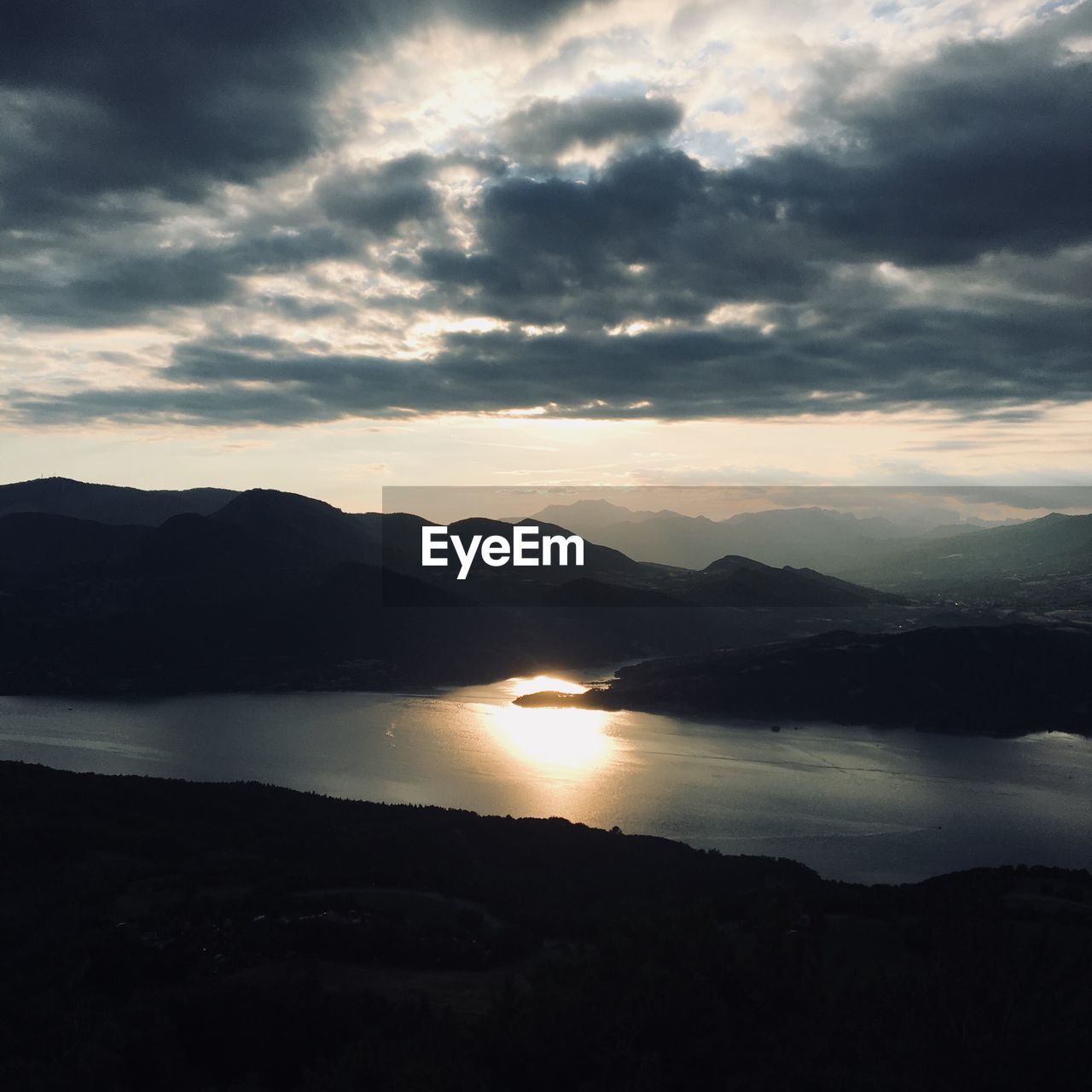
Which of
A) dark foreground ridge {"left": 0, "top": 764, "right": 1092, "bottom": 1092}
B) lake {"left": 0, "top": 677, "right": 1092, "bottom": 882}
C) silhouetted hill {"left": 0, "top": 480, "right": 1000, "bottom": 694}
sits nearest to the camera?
dark foreground ridge {"left": 0, "top": 764, "right": 1092, "bottom": 1092}

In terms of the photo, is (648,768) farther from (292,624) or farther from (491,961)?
(292,624)

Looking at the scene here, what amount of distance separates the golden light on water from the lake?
385mm

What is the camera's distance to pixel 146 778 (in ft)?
222

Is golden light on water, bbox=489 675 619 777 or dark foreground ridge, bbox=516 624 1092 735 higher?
dark foreground ridge, bbox=516 624 1092 735

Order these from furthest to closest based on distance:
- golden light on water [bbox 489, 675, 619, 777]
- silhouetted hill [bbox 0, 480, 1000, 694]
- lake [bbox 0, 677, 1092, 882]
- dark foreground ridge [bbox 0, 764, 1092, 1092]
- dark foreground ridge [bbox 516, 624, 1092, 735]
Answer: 1. silhouetted hill [bbox 0, 480, 1000, 694]
2. dark foreground ridge [bbox 516, 624, 1092, 735]
3. golden light on water [bbox 489, 675, 619, 777]
4. lake [bbox 0, 677, 1092, 882]
5. dark foreground ridge [bbox 0, 764, 1092, 1092]

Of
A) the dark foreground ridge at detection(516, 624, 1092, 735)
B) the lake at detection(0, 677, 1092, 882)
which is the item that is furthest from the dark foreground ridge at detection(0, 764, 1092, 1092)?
the dark foreground ridge at detection(516, 624, 1092, 735)

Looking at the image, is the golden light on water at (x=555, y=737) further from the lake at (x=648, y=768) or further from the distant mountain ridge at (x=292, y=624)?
the distant mountain ridge at (x=292, y=624)

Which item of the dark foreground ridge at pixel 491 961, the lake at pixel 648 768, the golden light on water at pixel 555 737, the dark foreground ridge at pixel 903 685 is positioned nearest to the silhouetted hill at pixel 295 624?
the lake at pixel 648 768

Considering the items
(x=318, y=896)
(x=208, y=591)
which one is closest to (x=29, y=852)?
(x=318, y=896)

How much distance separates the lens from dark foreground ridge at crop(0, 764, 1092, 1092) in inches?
696

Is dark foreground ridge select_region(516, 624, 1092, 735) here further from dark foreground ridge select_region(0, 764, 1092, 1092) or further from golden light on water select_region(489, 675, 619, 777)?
dark foreground ridge select_region(0, 764, 1092, 1092)

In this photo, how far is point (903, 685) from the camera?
4889 inches

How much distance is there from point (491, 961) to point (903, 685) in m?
103

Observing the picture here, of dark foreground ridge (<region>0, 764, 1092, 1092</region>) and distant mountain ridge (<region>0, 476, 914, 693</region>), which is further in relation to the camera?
distant mountain ridge (<region>0, 476, 914, 693</region>)
